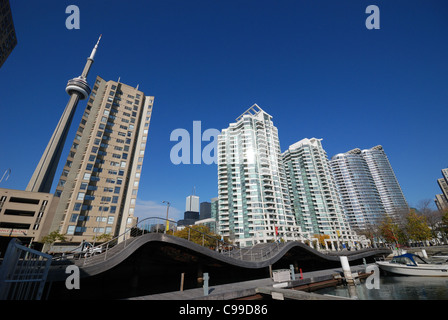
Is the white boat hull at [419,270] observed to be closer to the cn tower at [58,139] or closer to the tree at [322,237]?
the tree at [322,237]

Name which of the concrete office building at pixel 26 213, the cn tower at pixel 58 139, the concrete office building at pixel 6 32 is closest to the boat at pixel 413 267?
the concrete office building at pixel 26 213

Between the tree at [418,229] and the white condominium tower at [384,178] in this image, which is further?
the white condominium tower at [384,178]

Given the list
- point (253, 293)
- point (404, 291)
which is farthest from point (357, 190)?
point (253, 293)

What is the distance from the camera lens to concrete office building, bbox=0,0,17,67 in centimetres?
4539

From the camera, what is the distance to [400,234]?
53.7 m

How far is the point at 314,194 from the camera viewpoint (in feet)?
333

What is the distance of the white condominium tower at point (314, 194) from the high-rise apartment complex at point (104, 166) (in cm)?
7992

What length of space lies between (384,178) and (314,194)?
110795mm

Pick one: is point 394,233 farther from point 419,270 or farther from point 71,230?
point 71,230

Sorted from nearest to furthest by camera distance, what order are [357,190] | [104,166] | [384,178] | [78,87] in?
1. [104,166]
2. [78,87]
3. [357,190]
4. [384,178]

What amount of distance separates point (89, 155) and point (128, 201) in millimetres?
15845

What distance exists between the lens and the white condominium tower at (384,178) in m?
156

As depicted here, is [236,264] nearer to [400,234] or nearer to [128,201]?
[128,201]

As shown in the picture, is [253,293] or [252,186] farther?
[252,186]
